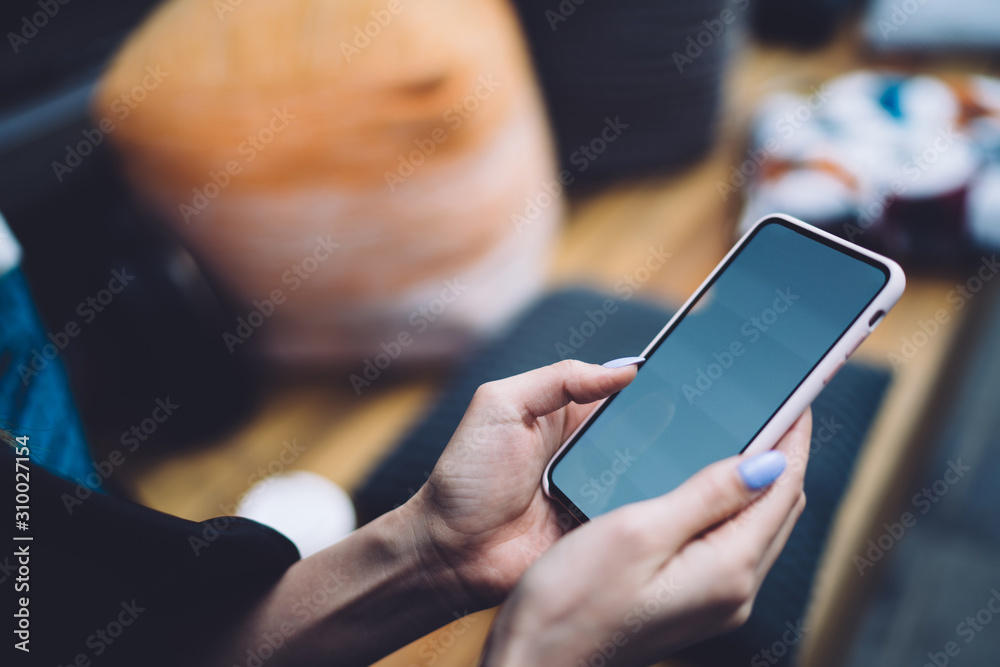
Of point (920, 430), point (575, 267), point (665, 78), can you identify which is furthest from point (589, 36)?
point (920, 430)

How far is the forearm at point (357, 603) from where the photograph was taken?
0.47 meters

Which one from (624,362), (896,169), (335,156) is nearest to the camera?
(624,362)

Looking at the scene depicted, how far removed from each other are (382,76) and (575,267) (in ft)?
1.55

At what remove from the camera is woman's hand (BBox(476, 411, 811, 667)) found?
0.35 meters

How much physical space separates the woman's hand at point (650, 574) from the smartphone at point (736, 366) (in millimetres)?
47

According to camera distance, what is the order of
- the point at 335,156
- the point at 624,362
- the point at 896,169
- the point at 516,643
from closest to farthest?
the point at 516,643 → the point at 624,362 → the point at 335,156 → the point at 896,169

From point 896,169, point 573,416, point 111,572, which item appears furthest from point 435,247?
point 896,169

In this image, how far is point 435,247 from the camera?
2.77ft

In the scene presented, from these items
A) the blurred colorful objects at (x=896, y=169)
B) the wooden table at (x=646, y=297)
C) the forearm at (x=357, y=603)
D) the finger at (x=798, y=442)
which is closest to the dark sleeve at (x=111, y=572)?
the forearm at (x=357, y=603)

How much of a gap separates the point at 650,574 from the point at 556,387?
0.13m

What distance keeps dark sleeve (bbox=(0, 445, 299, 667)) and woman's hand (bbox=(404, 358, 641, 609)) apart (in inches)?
5.3

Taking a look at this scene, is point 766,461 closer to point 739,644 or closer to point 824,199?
point 739,644

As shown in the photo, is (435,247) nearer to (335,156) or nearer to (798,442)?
(335,156)

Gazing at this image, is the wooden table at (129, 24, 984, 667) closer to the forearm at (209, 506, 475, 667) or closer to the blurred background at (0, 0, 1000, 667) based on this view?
the blurred background at (0, 0, 1000, 667)
